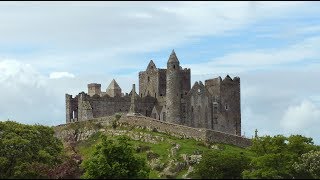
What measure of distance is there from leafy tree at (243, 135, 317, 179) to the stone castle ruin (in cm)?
3054

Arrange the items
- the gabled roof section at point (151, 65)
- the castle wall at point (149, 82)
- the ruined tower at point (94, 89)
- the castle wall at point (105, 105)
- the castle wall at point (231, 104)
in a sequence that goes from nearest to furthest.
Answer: the castle wall at point (231, 104)
the castle wall at point (105, 105)
the castle wall at point (149, 82)
the gabled roof section at point (151, 65)
the ruined tower at point (94, 89)

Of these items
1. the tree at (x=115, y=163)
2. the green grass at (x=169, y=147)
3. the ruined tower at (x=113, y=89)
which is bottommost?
the tree at (x=115, y=163)

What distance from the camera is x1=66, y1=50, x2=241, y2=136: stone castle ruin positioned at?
447 feet

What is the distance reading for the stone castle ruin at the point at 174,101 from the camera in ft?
447

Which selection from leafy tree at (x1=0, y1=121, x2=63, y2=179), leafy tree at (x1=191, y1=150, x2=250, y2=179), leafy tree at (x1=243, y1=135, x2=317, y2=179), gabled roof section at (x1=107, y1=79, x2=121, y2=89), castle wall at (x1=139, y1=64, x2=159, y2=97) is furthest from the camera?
gabled roof section at (x1=107, y1=79, x2=121, y2=89)

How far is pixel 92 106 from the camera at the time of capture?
143875mm

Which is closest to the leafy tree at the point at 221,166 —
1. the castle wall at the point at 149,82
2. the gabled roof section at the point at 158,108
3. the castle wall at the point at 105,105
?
the gabled roof section at the point at 158,108

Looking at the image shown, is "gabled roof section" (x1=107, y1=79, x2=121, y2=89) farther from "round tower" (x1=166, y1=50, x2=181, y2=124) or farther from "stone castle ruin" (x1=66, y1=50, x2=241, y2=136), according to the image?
"round tower" (x1=166, y1=50, x2=181, y2=124)

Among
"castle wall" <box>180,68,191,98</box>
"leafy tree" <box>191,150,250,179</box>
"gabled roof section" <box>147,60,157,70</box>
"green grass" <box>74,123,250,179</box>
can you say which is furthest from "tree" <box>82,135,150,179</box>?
"gabled roof section" <box>147,60,157,70</box>

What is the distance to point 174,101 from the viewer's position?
136 metres

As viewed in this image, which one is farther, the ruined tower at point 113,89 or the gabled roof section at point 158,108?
the ruined tower at point 113,89

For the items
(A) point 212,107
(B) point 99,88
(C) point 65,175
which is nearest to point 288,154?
(C) point 65,175

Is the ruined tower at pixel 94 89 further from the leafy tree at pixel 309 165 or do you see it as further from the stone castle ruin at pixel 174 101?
the leafy tree at pixel 309 165

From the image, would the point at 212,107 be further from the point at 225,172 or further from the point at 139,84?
the point at 225,172
